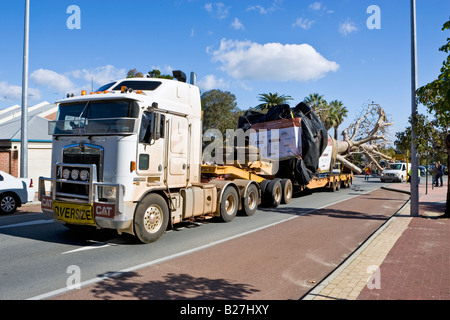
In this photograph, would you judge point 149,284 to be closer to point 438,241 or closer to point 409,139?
point 438,241

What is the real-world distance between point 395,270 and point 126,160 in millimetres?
5350

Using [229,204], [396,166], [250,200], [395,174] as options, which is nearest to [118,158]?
[229,204]

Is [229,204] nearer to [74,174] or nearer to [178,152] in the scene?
[178,152]

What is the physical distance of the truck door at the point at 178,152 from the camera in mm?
8586

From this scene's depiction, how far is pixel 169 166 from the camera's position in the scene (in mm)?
8539

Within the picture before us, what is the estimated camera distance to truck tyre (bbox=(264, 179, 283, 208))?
13946 millimetres

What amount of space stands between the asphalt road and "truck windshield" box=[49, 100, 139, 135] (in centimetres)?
248

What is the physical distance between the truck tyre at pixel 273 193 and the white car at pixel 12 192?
848 centimetres

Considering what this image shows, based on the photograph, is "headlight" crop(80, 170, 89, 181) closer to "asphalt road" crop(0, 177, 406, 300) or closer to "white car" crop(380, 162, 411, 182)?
"asphalt road" crop(0, 177, 406, 300)

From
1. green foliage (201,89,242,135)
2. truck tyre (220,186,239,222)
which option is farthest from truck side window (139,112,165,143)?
green foliage (201,89,242,135)

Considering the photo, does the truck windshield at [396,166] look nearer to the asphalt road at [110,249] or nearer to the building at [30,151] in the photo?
the asphalt road at [110,249]
